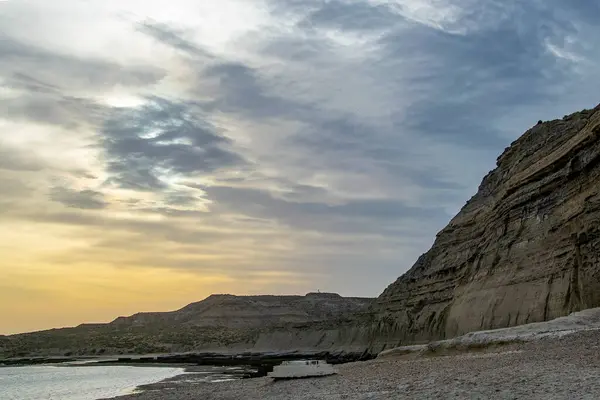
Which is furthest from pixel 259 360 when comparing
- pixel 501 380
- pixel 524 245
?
pixel 501 380

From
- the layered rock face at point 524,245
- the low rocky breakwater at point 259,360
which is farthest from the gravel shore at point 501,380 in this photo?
the low rocky breakwater at point 259,360

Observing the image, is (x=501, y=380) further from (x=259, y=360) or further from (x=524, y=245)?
(x=259, y=360)

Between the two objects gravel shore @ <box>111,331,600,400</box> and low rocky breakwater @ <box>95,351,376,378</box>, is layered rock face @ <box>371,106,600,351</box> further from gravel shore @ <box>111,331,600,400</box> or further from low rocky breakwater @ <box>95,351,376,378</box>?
gravel shore @ <box>111,331,600,400</box>

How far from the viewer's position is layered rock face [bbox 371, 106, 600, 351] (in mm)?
35312

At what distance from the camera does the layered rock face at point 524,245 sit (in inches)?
1390

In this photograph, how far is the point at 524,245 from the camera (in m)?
43.3

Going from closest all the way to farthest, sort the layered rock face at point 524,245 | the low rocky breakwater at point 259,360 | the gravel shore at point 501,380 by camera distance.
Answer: the gravel shore at point 501,380
the layered rock face at point 524,245
the low rocky breakwater at point 259,360

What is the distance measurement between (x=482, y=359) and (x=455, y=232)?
44.3 meters

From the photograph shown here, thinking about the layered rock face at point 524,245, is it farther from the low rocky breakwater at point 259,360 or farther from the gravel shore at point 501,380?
the gravel shore at point 501,380

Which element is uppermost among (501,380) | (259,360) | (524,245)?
(524,245)

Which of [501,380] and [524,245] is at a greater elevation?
[524,245]

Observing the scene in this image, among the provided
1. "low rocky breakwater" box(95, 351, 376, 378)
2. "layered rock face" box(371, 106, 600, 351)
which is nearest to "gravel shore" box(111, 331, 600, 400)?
"layered rock face" box(371, 106, 600, 351)

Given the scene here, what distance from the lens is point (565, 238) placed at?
123 ft

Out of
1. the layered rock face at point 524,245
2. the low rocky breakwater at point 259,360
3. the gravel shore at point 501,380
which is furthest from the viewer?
the low rocky breakwater at point 259,360
